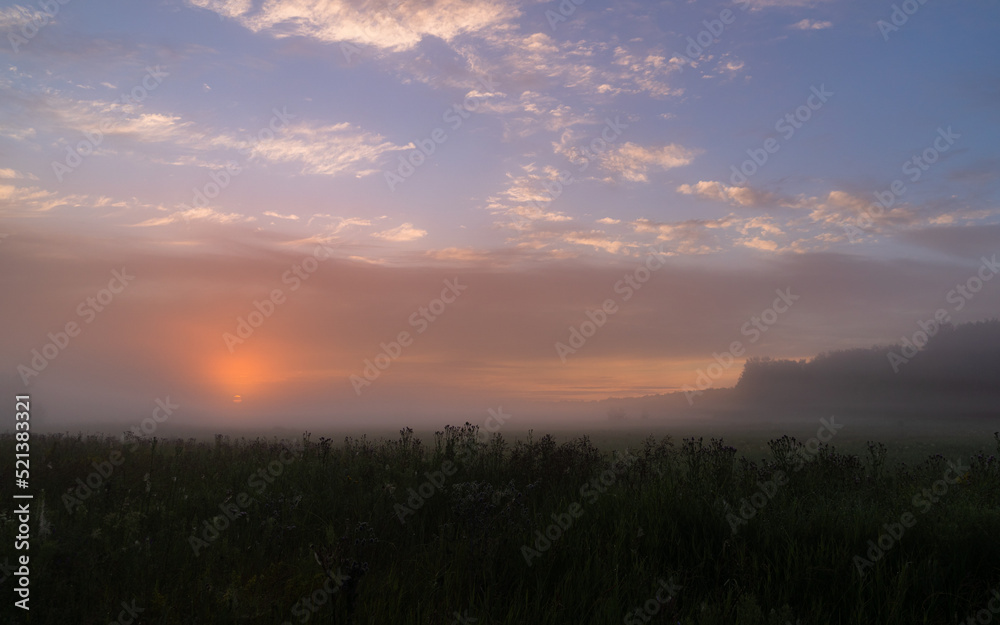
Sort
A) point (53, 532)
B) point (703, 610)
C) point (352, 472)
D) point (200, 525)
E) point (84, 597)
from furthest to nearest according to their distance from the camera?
point (352, 472)
point (200, 525)
point (53, 532)
point (84, 597)
point (703, 610)

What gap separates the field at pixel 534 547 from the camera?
498 centimetres

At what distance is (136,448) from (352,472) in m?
7.09

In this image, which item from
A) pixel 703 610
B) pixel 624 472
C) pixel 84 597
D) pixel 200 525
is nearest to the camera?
pixel 703 610

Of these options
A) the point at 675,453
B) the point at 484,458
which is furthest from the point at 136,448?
the point at 675,453

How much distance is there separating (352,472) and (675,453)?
6235mm

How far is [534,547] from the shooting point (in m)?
6.09

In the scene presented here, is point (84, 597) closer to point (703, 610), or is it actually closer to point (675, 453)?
point (703, 610)

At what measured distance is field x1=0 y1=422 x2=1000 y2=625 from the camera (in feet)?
16.3

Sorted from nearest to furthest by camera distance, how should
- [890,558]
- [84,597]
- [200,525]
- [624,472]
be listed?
1. [84,597]
2. [890,558]
3. [200,525]
4. [624,472]

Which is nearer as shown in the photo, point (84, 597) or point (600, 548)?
point (84, 597)

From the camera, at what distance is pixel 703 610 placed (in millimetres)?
4766

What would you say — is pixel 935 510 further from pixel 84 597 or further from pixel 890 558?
pixel 84 597

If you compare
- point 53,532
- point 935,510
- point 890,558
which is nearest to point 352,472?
point 53,532

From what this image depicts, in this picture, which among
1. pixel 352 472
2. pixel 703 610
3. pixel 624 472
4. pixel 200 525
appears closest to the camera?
pixel 703 610
